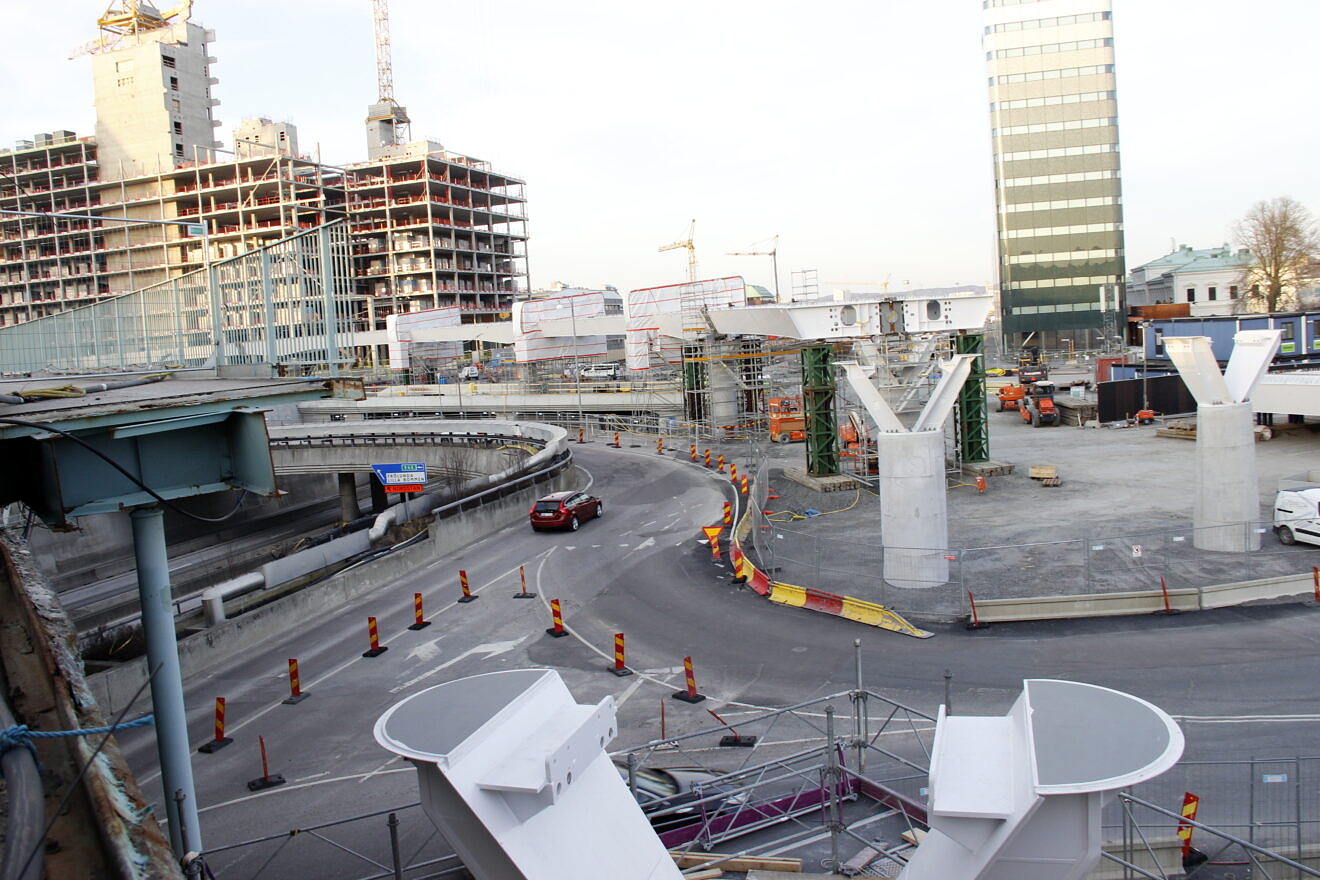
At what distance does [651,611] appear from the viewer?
62.4ft

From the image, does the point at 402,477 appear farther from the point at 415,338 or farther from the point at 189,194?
the point at 189,194

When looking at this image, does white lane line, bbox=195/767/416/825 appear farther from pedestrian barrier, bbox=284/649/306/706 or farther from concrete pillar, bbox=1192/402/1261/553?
concrete pillar, bbox=1192/402/1261/553

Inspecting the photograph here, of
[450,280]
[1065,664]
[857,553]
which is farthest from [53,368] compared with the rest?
[450,280]

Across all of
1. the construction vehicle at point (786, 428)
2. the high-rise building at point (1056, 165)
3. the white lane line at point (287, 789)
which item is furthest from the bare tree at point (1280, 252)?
the white lane line at point (287, 789)

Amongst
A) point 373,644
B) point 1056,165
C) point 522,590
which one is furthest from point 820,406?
point 1056,165

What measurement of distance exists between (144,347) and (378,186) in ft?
282

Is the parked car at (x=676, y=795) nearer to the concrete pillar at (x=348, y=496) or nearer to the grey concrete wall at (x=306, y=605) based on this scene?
the grey concrete wall at (x=306, y=605)

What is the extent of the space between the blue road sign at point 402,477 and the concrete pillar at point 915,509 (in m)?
15.3

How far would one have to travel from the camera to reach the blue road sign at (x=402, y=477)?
91.9 ft

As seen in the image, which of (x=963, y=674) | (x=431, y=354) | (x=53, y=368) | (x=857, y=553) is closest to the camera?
(x=963, y=674)

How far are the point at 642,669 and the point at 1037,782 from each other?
10.9m

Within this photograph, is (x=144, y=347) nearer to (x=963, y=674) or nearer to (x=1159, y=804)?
(x=963, y=674)

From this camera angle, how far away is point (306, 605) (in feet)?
67.0

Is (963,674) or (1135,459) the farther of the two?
(1135,459)
